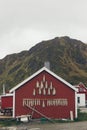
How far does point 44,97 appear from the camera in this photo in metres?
45.8

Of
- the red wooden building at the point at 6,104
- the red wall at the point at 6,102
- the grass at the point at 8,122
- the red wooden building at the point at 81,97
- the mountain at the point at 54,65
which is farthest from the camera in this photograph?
the mountain at the point at 54,65

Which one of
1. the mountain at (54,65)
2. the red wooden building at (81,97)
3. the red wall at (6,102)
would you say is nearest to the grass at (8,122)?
the red wall at (6,102)

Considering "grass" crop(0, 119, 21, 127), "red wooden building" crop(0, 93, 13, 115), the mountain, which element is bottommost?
"grass" crop(0, 119, 21, 127)

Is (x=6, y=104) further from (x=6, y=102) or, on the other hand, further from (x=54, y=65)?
(x=54, y=65)

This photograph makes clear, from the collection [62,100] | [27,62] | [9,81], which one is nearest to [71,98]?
[62,100]

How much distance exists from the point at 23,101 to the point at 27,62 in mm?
138009

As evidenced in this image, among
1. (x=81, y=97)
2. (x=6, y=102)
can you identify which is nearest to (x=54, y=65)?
(x=81, y=97)

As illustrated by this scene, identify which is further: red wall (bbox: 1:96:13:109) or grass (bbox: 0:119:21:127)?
red wall (bbox: 1:96:13:109)

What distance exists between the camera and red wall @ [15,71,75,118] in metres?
44.2

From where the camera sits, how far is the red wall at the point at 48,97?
4419 cm

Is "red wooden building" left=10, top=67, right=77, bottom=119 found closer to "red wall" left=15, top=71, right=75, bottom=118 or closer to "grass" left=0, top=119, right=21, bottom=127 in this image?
"red wall" left=15, top=71, right=75, bottom=118

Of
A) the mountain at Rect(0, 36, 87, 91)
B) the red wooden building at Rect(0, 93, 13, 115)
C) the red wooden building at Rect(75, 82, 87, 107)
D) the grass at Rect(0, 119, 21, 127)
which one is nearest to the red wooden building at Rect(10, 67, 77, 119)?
the grass at Rect(0, 119, 21, 127)

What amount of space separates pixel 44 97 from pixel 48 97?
19.4 inches

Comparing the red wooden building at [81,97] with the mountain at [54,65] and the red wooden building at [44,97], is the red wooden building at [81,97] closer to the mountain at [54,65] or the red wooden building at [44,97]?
the red wooden building at [44,97]
